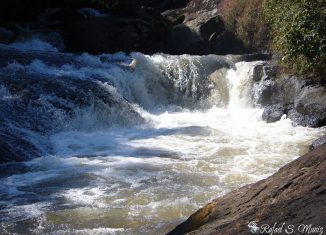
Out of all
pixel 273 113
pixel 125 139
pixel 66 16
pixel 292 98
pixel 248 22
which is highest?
pixel 66 16

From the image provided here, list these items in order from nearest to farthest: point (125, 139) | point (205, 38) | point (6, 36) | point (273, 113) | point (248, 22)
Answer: point (125, 139), point (273, 113), point (6, 36), point (248, 22), point (205, 38)

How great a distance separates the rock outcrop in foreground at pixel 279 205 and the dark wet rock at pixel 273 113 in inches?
325

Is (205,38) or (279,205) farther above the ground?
(205,38)

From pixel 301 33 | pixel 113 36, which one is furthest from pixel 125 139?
pixel 113 36

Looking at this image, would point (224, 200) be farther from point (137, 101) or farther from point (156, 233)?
point (137, 101)

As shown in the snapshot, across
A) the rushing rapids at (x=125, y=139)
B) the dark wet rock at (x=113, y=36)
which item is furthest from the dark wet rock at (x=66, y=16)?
the rushing rapids at (x=125, y=139)

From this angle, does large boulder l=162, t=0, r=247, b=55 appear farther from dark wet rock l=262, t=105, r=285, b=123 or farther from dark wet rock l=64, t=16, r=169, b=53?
dark wet rock l=262, t=105, r=285, b=123

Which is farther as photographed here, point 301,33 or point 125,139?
point 301,33

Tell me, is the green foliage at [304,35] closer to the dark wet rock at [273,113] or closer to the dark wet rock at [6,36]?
the dark wet rock at [273,113]

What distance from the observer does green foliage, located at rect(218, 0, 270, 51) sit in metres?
18.8

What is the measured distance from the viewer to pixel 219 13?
822 inches

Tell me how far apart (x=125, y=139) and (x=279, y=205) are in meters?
7.53

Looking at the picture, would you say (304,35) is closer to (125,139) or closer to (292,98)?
(292,98)

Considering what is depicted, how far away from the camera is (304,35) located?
1207cm
